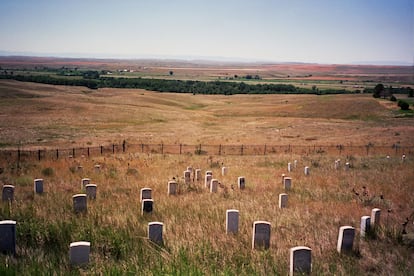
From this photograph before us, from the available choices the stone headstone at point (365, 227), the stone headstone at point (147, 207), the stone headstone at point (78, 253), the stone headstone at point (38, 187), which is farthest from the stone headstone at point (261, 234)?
the stone headstone at point (38, 187)

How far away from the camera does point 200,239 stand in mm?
8039

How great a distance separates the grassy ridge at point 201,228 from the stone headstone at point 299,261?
9.2 inches

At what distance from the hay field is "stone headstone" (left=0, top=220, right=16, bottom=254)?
3497 centimetres

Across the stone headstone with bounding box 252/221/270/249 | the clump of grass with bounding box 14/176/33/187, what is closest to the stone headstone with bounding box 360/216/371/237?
the stone headstone with bounding box 252/221/270/249

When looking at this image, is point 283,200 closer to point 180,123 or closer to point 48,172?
point 48,172

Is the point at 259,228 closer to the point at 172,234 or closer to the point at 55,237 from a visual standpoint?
the point at 172,234

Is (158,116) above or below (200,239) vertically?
below

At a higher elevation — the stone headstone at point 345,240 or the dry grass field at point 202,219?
the stone headstone at point 345,240

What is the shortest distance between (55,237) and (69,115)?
66950 millimetres

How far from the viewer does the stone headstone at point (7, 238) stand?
712 cm

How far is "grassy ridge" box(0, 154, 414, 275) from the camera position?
6.73 meters

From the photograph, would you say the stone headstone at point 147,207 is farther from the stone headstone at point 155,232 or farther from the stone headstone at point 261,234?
the stone headstone at point 261,234

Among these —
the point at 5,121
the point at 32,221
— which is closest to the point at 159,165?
the point at 32,221

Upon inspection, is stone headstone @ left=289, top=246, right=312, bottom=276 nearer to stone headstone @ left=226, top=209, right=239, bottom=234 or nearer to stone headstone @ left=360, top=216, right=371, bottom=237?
stone headstone @ left=226, top=209, right=239, bottom=234
